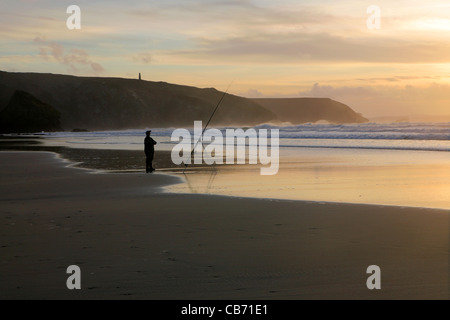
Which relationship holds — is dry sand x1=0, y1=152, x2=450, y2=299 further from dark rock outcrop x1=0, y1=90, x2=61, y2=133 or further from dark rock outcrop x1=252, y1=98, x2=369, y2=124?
dark rock outcrop x1=252, y1=98, x2=369, y2=124

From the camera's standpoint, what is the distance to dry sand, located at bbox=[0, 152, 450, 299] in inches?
185

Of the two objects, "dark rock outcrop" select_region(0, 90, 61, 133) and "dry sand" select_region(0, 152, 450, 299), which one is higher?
"dark rock outcrop" select_region(0, 90, 61, 133)

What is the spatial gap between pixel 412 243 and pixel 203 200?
4481 millimetres

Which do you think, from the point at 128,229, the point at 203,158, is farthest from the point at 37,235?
the point at 203,158

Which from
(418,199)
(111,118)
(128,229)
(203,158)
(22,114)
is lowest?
(128,229)

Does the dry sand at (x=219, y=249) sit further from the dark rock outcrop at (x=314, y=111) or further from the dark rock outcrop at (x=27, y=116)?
the dark rock outcrop at (x=314, y=111)

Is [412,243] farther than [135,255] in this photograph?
Yes

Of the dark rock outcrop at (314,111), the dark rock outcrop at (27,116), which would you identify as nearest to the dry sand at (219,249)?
the dark rock outcrop at (27,116)

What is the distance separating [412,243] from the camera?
20.4ft

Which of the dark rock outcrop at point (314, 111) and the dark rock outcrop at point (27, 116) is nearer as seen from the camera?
the dark rock outcrop at point (27, 116)

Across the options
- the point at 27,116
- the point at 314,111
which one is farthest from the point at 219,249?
the point at 314,111

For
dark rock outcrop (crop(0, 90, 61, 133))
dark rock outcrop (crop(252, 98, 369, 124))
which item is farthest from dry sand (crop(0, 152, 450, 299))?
dark rock outcrop (crop(252, 98, 369, 124))

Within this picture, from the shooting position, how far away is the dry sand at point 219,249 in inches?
185
